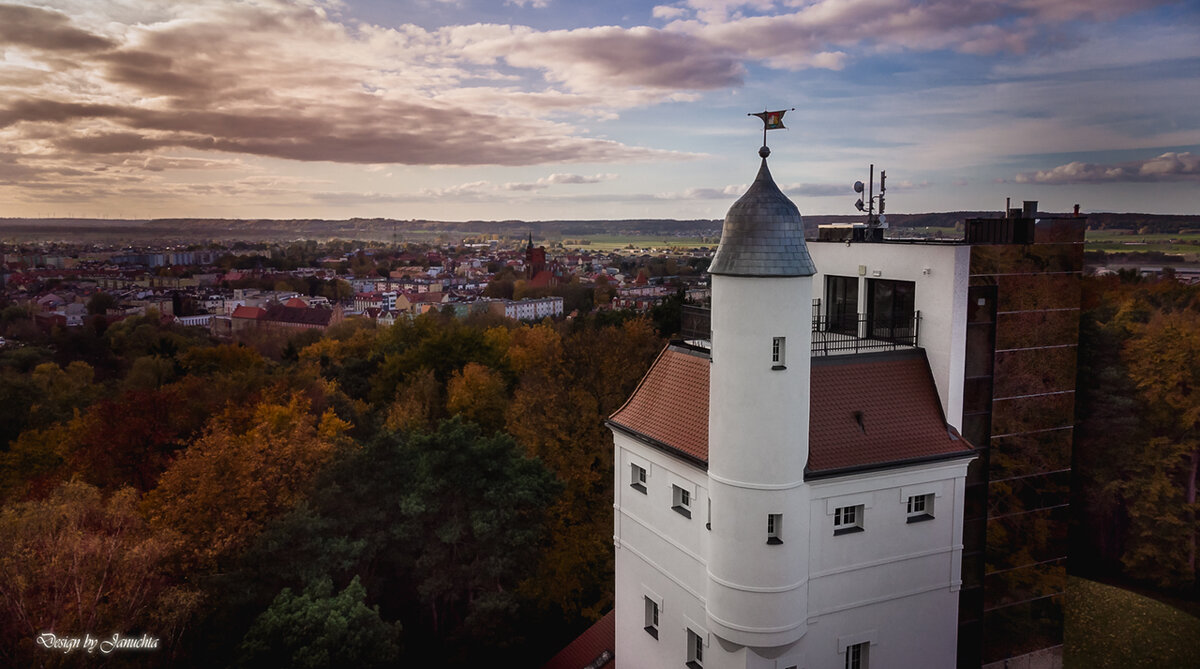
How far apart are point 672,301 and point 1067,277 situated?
34058mm

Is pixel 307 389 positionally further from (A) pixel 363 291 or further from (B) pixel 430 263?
(B) pixel 430 263

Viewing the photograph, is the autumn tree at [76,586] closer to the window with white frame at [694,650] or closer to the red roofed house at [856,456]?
the red roofed house at [856,456]

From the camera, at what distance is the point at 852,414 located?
1770cm

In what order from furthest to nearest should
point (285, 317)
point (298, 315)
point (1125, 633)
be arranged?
point (298, 315) < point (285, 317) < point (1125, 633)

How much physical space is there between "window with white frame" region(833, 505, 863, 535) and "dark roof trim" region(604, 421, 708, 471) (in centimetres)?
338

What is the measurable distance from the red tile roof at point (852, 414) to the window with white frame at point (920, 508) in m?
1.17

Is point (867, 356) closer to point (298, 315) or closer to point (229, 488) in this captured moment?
point (229, 488)

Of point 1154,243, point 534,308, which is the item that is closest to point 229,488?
point 1154,243

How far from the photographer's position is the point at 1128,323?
33438 mm

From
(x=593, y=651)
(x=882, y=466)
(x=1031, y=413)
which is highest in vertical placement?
(x=1031, y=413)

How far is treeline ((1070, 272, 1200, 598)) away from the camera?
31141mm

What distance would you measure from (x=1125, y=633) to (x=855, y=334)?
16.4 m

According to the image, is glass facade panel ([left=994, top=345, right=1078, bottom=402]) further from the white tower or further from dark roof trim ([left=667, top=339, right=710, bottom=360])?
dark roof trim ([left=667, top=339, right=710, bottom=360])

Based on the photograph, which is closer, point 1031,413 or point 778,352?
point 778,352
